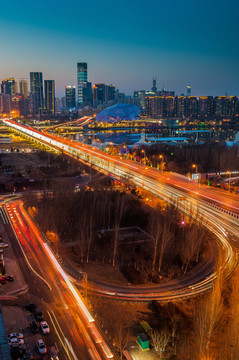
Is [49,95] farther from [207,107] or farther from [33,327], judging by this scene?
[33,327]

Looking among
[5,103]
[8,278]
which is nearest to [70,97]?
[5,103]

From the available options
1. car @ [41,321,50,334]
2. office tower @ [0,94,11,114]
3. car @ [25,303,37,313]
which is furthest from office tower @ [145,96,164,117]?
car @ [41,321,50,334]

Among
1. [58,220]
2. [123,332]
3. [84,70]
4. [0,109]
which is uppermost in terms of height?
[84,70]

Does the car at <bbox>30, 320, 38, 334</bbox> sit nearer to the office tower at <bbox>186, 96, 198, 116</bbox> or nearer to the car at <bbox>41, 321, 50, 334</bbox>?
the car at <bbox>41, 321, 50, 334</bbox>

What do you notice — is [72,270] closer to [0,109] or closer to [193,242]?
[193,242]

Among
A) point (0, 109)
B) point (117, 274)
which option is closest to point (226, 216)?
point (117, 274)
